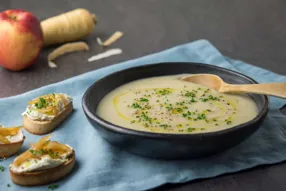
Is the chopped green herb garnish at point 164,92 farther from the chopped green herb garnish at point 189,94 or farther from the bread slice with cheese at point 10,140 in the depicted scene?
the bread slice with cheese at point 10,140

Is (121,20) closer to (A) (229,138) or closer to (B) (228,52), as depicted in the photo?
(B) (228,52)

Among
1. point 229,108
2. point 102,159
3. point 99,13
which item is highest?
point 229,108

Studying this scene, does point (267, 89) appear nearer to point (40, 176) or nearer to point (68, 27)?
point (40, 176)

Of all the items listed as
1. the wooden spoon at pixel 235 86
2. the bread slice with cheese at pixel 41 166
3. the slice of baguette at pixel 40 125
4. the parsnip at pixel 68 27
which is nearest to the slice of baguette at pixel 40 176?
the bread slice with cheese at pixel 41 166

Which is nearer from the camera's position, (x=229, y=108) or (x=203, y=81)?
(x=229, y=108)

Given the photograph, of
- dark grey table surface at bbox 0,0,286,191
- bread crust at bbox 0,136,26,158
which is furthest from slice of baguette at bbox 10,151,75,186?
dark grey table surface at bbox 0,0,286,191

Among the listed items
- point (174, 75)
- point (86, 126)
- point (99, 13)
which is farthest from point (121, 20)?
point (86, 126)
